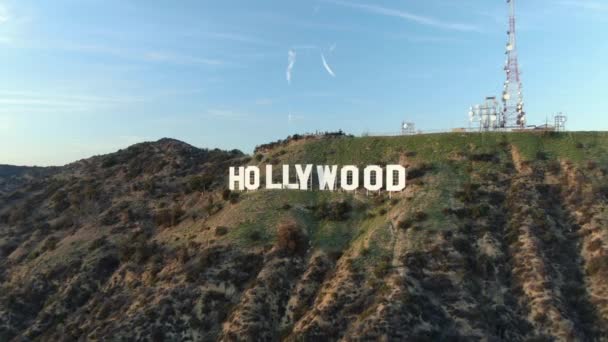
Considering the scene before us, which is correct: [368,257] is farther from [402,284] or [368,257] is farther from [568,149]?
[568,149]

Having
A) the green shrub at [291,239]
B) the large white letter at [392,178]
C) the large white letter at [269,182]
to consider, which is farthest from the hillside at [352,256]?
the large white letter at [392,178]

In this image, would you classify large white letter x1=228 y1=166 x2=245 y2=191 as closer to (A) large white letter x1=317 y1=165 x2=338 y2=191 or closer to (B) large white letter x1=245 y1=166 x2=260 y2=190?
(B) large white letter x1=245 y1=166 x2=260 y2=190

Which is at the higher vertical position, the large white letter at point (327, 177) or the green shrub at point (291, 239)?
the large white letter at point (327, 177)

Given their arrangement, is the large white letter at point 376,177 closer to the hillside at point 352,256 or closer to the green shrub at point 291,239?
the hillside at point 352,256

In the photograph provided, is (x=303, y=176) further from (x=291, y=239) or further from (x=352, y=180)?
(x=291, y=239)

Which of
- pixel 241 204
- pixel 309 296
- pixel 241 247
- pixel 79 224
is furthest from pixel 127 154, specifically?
pixel 309 296

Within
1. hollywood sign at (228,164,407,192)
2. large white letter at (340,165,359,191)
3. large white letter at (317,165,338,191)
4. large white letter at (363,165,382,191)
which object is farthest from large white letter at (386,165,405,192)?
large white letter at (317,165,338,191)
